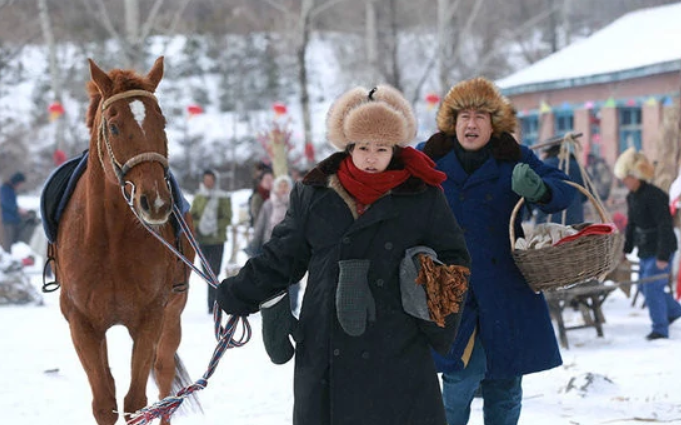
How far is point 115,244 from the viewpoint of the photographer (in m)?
4.37

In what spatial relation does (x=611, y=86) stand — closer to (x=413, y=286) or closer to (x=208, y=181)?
(x=208, y=181)

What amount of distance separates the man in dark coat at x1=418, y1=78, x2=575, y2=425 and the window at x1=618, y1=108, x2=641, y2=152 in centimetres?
1582

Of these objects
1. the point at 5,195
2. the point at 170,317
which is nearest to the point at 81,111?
the point at 5,195

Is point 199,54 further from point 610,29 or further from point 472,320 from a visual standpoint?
point 472,320

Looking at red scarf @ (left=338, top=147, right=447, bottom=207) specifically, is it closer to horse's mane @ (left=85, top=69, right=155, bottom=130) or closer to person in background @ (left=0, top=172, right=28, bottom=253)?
horse's mane @ (left=85, top=69, right=155, bottom=130)

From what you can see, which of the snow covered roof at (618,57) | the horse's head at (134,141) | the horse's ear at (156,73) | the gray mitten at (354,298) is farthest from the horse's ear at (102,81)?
the snow covered roof at (618,57)

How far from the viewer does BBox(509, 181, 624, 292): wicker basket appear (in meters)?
3.96

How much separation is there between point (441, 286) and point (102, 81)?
2198mm

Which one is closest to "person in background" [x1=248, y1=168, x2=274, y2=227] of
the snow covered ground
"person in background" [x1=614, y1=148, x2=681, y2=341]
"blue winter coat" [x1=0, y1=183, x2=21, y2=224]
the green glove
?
the snow covered ground

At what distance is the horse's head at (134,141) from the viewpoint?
12.6 feet

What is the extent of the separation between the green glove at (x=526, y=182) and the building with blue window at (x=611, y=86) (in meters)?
13.6

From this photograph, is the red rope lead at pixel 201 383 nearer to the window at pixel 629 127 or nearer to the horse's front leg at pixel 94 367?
the horse's front leg at pixel 94 367

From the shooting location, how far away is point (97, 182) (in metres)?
4.42

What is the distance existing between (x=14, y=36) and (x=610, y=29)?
18.5 meters
